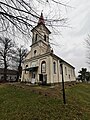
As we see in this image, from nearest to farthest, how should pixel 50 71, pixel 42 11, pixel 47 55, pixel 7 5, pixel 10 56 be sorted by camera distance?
pixel 7 5 → pixel 42 11 → pixel 50 71 → pixel 47 55 → pixel 10 56

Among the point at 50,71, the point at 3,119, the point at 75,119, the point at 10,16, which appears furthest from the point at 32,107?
the point at 50,71

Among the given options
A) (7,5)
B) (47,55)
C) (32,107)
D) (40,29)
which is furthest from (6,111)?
(47,55)

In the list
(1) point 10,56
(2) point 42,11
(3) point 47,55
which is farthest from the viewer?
(1) point 10,56

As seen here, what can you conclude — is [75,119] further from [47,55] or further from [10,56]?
[10,56]

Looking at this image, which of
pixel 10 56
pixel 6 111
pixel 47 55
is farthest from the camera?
pixel 10 56

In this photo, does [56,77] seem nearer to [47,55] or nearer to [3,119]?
[47,55]

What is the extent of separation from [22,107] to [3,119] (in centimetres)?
180

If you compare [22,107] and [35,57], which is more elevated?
[35,57]

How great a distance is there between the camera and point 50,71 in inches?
832

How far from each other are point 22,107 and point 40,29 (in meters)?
5.75

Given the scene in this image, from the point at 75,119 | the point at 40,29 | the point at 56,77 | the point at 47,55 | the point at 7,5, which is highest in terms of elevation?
the point at 47,55

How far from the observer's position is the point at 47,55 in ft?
74.0

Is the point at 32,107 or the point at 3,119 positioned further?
the point at 32,107

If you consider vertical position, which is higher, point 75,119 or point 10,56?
point 10,56
